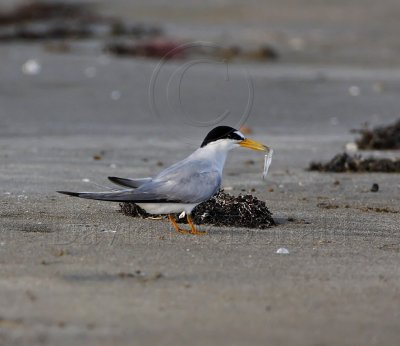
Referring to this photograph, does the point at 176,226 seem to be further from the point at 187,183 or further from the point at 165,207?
the point at 187,183

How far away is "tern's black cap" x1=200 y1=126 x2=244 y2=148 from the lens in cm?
604

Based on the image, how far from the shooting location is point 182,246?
514 cm

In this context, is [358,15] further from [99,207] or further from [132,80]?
[99,207]

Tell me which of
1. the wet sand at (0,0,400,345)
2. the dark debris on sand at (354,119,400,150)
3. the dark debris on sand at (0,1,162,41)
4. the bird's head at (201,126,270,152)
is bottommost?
the wet sand at (0,0,400,345)

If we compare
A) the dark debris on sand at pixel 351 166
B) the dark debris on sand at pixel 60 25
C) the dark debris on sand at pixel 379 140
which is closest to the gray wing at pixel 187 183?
the dark debris on sand at pixel 351 166

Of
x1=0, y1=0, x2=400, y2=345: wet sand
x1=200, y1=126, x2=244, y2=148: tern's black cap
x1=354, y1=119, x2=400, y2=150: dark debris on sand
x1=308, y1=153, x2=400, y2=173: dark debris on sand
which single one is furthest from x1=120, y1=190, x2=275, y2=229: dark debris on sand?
x1=354, y1=119, x2=400, y2=150: dark debris on sand

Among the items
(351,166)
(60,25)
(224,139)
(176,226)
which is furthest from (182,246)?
(60,25)

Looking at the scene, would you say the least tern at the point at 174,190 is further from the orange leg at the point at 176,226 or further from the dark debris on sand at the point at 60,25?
the dark debris on sand at the point at 60,25

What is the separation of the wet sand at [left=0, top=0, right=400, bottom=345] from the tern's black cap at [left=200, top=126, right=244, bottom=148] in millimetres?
615

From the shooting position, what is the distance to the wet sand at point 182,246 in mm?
3789

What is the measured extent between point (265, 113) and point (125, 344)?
26.2 feet

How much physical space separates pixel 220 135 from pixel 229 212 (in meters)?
0.53

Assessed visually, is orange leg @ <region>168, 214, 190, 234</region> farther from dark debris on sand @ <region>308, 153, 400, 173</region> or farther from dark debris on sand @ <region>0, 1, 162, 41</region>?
dark debris on sand @ <region>0, 1, 162, 41</region>

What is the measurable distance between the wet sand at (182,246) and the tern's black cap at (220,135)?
62 centimetres
